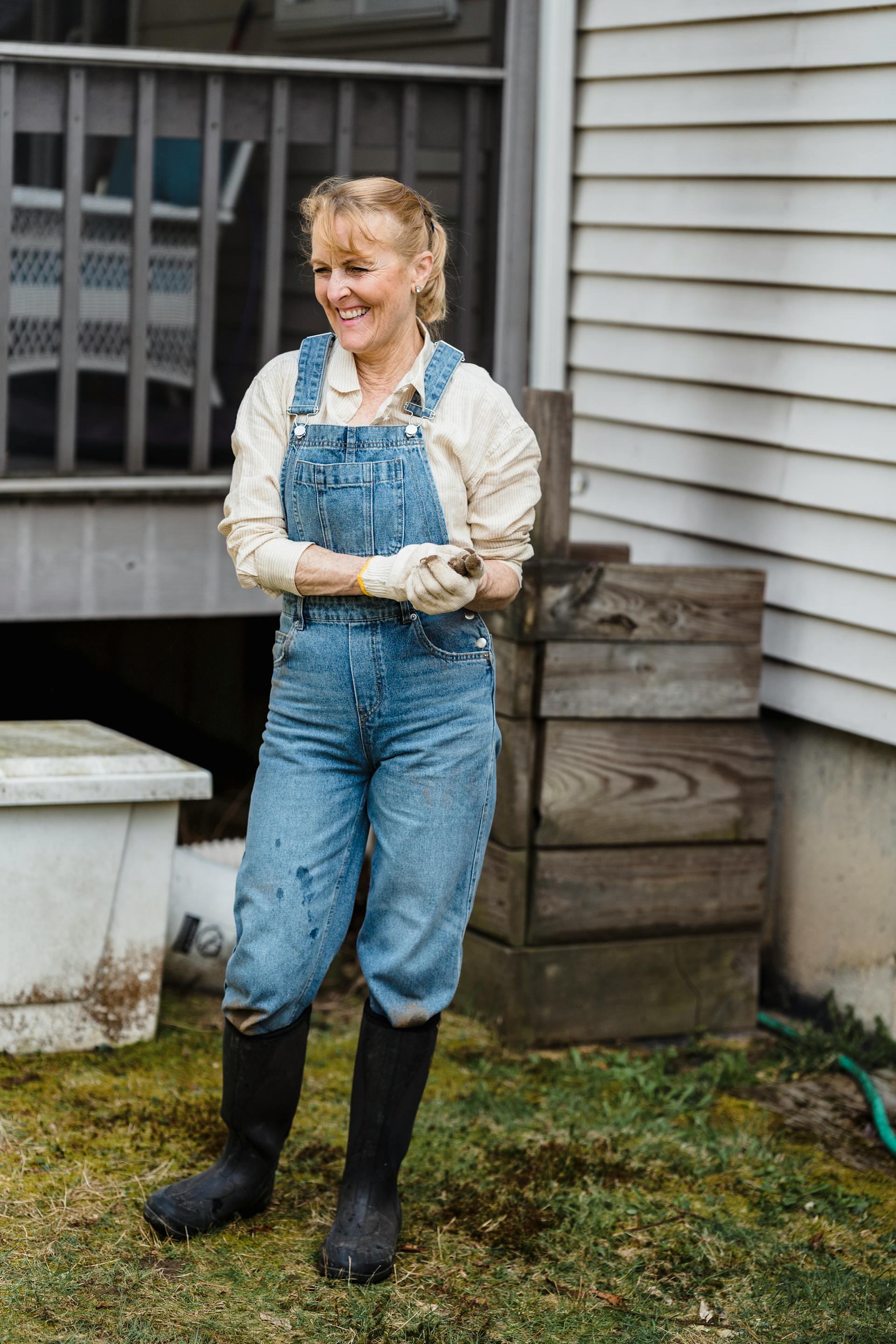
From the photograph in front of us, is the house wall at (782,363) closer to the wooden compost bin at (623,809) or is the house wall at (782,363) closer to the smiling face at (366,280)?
the wooden compost bin at (623,809)

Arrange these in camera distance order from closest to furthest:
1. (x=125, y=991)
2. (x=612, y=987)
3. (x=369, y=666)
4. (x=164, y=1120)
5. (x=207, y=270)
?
Result: (x=369, y=666)
(x=164, y=1120)
(x=125, y=991)
(x=612, y=987)
(x=207, y=270)

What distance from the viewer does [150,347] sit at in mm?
5164

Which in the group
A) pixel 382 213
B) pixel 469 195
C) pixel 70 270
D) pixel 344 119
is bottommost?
pixel 382 213

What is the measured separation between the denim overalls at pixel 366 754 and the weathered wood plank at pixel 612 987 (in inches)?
46.4

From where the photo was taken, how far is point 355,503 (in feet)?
8.31

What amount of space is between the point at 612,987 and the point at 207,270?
2.26 m

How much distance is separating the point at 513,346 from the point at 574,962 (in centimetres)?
191

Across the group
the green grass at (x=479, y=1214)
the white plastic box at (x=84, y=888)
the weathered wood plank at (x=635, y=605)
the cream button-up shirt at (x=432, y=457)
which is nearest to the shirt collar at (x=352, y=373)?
the cream button-up shirt at (x=432, y=457)

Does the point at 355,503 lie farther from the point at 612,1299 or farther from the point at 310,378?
the point at 612,1299

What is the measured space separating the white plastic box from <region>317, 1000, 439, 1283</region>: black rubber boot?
0.98m

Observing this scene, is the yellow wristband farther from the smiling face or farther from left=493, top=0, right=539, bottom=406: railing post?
left=493, top=0, right=539, bottom=406: railing post

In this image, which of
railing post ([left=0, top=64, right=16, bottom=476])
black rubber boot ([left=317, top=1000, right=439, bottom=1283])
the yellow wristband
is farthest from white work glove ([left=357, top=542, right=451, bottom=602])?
railing post ([left=0, top=64, right=16, bottom=476])

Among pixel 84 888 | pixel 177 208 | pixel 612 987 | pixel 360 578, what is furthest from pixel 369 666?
pixel 177 208

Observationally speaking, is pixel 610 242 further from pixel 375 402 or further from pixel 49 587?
pixel 375 402
